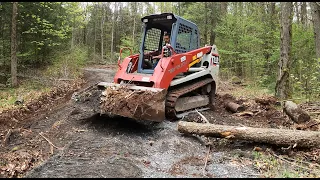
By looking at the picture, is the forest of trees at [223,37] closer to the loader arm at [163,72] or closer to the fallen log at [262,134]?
the loader arm at [163,72]

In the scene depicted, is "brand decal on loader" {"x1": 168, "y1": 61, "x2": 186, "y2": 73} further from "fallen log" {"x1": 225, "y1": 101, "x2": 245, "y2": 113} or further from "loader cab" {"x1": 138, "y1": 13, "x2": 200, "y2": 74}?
"fallen log" {"x1": 225, "y1": 101, "x2": 245, "y2": 113}

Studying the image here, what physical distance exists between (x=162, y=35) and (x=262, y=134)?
432cm

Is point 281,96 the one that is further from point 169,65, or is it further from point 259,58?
point 259,58

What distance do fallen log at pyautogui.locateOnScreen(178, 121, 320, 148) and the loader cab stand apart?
224 centimetres

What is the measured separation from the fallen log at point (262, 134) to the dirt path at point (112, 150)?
253 millimetres

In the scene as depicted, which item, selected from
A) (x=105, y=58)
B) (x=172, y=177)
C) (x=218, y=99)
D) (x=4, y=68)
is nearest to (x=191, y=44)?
(x=218, y=99)

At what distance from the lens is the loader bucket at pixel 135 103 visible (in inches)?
224

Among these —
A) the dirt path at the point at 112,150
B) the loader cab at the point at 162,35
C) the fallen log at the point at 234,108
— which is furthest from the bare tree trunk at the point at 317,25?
the dirt path at the point at 112,150

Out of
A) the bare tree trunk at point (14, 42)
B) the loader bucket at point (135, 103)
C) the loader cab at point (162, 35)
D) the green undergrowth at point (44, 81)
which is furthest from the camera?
the bare tree trunk at point (14, 42)

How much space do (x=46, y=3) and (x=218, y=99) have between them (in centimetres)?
987

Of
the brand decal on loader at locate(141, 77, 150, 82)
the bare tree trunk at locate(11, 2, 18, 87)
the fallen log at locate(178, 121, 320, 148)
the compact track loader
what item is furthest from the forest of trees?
the brand decal on loader at locate(141, 77, 150, 82)

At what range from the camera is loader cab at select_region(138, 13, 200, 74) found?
7219mm

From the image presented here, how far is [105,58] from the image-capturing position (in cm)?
3116

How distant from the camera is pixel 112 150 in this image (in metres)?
4.78
